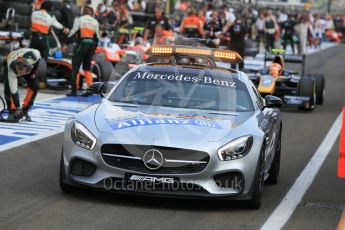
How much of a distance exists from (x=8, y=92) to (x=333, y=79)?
17518 millimetres

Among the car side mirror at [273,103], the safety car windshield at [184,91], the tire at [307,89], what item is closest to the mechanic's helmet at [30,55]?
the safety car windshield at [184,91]

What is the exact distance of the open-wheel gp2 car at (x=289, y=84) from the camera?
20.1 m

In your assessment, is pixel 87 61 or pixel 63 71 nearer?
pixel 87 61

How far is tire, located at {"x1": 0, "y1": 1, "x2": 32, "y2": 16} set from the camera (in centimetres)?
2738

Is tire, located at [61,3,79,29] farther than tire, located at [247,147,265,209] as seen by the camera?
Yes

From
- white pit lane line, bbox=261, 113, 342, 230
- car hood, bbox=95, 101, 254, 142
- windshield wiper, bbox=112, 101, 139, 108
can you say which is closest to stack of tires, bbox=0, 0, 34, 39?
white pit lane line, bbox=261, 113, 342, 230

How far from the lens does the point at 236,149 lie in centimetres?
892

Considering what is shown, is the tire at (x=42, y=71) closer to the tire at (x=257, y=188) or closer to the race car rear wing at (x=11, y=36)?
the race car rear wing at (x=11, y=36)

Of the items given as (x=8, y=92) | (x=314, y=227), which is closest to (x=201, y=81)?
(x=314, y=227)

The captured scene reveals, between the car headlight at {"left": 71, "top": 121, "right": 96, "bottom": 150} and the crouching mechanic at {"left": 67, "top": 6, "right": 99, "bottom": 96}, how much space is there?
1129cm

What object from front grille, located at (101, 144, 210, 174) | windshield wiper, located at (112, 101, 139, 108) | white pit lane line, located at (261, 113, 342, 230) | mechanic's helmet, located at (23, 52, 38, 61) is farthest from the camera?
mechanic's helmet, located at (23, 52, 38, 61)

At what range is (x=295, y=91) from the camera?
20797 mm

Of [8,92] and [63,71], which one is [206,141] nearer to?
[8,92]

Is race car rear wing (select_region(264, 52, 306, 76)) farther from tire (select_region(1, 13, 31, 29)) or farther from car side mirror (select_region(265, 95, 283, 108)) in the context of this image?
car side mirror (select_region(265, 95, 283, 108))
